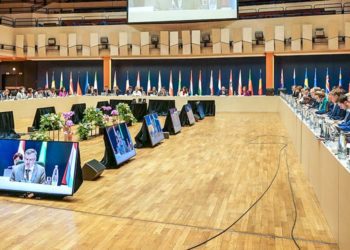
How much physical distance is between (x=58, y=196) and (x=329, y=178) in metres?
3.22

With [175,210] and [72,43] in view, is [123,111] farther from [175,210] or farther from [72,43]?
[72,43]

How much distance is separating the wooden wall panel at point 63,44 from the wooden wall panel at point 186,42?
623cm

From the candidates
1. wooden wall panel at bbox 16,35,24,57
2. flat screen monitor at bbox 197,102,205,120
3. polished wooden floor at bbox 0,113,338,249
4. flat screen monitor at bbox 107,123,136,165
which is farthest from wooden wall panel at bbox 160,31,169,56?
flat screen monitor at bbox 107,123,136,165

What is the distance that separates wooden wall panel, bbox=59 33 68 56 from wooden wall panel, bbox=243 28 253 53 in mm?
9307

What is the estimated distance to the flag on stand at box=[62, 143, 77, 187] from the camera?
17.0 ft

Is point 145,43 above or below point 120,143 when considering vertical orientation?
above

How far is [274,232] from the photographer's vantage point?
13.8 feet

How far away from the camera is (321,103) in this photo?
10.5 metres

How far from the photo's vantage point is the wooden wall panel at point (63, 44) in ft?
73.8

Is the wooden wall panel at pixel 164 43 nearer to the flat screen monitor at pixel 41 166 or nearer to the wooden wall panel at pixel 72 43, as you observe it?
the wooden wall panel at pixel 72 43

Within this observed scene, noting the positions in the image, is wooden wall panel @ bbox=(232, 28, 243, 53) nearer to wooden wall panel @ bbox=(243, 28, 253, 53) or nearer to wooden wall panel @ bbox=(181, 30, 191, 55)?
wooden wall panel @ bbox=(243, 28, 253, 53)

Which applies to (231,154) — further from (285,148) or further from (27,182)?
(27,182)

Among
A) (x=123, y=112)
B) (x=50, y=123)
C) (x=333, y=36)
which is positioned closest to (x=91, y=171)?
(x=50, y=123)

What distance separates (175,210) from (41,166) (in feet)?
Result: 5.76
